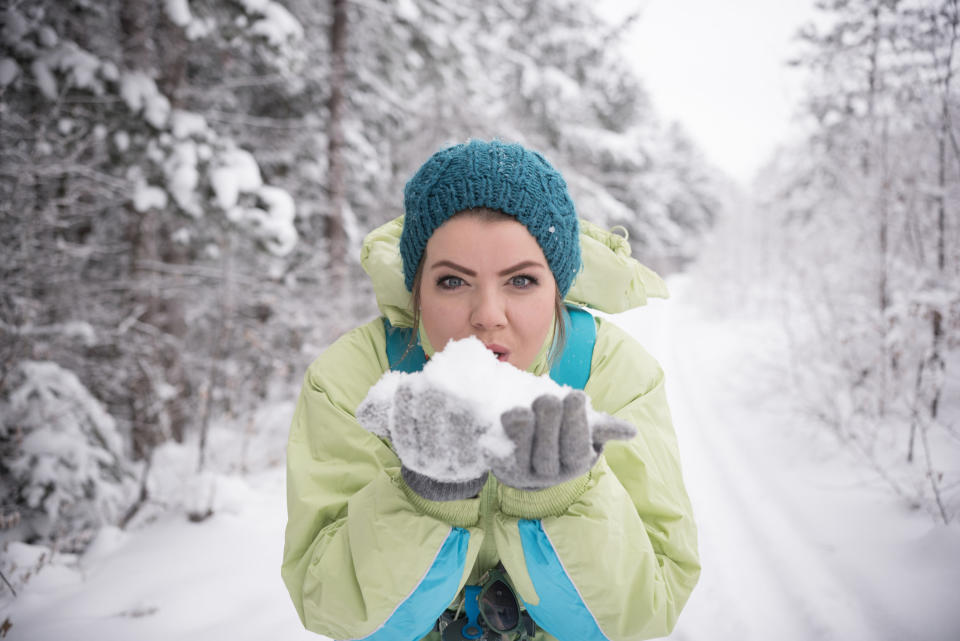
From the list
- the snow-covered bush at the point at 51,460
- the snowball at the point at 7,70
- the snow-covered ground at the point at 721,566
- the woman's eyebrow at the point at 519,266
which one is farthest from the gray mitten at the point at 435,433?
the snowball at the point at 7,70

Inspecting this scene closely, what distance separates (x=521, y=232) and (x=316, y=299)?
5749mm

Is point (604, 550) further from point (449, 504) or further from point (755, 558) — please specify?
point (755, 558)

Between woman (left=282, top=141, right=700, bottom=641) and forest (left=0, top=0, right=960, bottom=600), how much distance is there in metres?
2.96

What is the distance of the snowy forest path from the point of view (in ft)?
8.26

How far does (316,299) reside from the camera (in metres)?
6.48

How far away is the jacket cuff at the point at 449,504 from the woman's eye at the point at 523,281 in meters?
0.56

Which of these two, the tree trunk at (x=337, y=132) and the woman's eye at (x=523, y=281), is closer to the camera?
the woman's eye at (x=523, y=281)

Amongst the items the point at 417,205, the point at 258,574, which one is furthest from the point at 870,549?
the point at 258,574

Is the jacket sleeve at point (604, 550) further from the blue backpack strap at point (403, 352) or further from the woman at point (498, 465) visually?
the blue backpack strap at point (403, 352)

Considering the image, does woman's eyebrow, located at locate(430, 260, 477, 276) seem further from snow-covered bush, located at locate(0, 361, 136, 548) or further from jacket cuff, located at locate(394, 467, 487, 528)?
snow-covered bush, located at locate(0, 361, 136, 548)

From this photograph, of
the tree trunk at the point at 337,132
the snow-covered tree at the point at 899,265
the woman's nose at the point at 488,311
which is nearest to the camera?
the woman's nose at the point at 488,311

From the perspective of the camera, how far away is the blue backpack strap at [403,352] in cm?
157

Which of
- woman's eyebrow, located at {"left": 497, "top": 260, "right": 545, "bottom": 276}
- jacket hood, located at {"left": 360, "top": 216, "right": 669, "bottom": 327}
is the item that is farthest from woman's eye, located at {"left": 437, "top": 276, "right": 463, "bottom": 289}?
jacket hood, located at {"left": 360, "top": 216, "right": 669, "bottom": 327}

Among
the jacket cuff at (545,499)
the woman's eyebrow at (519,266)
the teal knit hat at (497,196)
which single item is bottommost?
the jacket cuff at (545,499)
